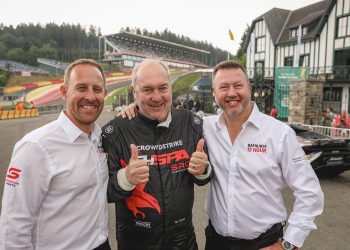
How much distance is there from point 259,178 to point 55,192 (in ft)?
5.07

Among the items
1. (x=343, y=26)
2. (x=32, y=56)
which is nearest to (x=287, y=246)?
(x=343, y=26)

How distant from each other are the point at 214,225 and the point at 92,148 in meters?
1.24

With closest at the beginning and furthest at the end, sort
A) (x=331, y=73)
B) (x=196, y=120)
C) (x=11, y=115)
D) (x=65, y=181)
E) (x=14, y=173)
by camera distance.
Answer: (x=14, y=173) → (x=65, y=181) → (x=196, y=120) → (x=331, y=73) → (x=11, y=115)

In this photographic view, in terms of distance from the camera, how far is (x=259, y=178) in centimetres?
228

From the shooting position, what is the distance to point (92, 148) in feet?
6.97

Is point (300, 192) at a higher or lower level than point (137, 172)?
lower

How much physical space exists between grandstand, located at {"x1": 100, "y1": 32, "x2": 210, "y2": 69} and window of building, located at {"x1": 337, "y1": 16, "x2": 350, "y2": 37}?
6542cm

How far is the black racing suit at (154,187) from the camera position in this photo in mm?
2166

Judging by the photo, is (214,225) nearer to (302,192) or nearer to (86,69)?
(302,192)

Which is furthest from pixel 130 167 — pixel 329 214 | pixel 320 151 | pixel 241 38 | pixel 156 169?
pixel 241 38

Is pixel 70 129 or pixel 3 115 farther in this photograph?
pixel 3 115

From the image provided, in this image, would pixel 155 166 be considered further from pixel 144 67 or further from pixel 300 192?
pixel 300 192

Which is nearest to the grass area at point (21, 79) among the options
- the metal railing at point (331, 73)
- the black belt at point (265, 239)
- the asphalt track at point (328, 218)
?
the metal railing at point (331, 73)

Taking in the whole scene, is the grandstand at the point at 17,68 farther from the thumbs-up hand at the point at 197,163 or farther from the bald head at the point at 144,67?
the thumbs-up hand at the point at 197,163
